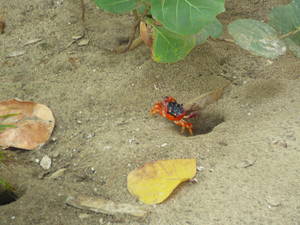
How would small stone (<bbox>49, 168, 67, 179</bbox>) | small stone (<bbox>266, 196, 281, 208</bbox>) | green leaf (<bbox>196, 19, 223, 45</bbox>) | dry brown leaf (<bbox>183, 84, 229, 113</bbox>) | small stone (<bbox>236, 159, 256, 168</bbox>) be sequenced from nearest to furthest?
small stone (<bbox>266, 196, 281, 208</bbox>), small stone (<bbox>236, 159, 256, 168</bbox>), small stone (<bbox>49, 168, 67, 179</bbox>), green leaf (<bbox>196, 19, 223, 45</bbox>), dry brown leaf (<bbox>183, 84, 229, 113</bbox>)

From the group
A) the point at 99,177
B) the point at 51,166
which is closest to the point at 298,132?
the point at 99,177

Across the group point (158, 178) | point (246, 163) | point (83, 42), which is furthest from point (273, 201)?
point (83, 42)

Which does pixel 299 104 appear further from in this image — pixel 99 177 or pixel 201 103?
pixel 99 177

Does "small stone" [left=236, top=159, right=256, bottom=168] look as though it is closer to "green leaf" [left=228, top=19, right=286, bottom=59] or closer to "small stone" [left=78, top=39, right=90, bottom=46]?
"green leaf" [left=228, top=19, right=286, bottom=59]

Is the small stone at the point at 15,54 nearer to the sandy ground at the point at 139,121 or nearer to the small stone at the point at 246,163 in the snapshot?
the sandy ground at the point at 139,121

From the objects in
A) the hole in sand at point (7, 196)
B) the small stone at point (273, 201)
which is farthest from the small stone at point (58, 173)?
the small stone at point (273, 201)

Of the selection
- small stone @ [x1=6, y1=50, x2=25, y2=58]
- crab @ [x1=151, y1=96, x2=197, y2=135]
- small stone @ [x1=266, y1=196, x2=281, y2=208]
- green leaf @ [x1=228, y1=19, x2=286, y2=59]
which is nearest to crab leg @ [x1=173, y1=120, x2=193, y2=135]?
crab @ [x1=151, y1=96, x2=197, y2=135]

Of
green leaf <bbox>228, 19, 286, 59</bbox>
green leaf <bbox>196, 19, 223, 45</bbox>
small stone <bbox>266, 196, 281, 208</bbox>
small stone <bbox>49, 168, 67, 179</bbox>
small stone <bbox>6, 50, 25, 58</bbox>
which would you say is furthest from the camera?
small stone <bbox>6, 50, 25, 58</bbox>

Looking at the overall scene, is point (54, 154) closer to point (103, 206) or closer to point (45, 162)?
point (45, 162)
